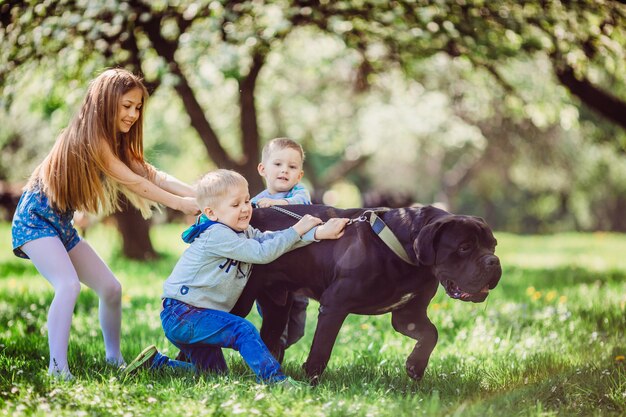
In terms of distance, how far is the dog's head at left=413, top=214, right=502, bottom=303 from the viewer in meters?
3.89

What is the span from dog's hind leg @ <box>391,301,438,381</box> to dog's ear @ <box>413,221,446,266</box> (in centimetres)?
68

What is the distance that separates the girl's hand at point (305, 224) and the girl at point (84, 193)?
2.54ft

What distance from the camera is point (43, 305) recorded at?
7.29 metres

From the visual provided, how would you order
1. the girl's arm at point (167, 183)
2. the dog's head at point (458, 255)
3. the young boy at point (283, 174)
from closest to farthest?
1. the dog's head at point (458, 255)
2. the young boy at point (283, 174)
3. the girl's arm at point (167, 183)

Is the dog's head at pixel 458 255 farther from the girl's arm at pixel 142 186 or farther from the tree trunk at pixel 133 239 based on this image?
the tree trunk at pixel 133 239

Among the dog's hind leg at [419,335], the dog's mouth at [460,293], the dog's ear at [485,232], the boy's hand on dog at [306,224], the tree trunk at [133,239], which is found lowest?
the tree trunk at [133,239]

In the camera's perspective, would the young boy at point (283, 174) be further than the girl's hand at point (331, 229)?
Yes

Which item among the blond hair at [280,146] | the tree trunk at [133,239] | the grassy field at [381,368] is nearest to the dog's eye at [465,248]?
the grassy field at [381,368]

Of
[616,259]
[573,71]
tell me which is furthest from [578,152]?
[573,71]

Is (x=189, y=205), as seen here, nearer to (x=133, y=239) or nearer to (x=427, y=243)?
(x=427, y=243)

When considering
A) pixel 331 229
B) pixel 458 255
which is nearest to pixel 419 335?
pixel 458 255

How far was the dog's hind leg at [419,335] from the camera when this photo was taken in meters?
4.53

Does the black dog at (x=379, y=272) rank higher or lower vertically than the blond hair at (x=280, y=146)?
lower

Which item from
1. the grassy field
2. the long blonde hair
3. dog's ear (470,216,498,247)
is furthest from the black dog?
the long blonde hair
